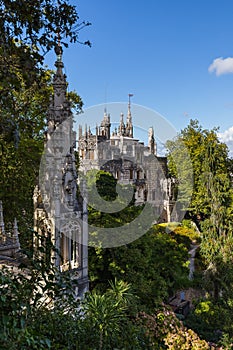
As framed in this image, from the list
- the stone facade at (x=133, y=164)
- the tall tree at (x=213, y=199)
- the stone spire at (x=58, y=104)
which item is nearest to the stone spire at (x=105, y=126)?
the stone facade at (x=133, y=164)

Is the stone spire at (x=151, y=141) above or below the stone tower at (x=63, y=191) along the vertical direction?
above

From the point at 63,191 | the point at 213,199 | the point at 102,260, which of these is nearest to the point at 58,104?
the point at 63,191

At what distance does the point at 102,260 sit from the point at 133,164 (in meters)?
19.5

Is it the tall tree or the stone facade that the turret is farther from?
the tall tree

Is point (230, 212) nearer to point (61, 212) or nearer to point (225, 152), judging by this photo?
point (225, 152)

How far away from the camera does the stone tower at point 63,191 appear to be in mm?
7480

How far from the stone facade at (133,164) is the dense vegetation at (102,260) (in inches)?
127

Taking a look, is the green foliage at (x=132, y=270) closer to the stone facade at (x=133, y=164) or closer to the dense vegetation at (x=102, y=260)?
the dense vegetation at (x=102, y=260)

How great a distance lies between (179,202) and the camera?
26.2 meters

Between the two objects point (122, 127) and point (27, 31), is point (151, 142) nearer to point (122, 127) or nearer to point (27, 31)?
point (122, 127)

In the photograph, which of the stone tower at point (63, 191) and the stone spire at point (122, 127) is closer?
the stone tower at point (63, 191)

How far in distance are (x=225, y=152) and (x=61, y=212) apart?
19.4 m

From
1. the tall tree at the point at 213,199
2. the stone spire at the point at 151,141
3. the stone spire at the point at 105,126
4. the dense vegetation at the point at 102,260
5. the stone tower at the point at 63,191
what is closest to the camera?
the dense vegetation at the point at 102,260

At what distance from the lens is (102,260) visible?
10414mm
